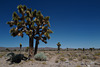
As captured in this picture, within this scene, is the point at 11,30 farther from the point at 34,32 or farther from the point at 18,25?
the point at 34,32

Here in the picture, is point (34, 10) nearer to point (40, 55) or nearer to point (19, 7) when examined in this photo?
point (19, 7)

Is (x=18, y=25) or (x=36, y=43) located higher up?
(x=18, y=25)

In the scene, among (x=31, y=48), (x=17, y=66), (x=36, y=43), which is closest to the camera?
(x=17, y=66)

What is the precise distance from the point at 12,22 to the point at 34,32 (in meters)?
3.60

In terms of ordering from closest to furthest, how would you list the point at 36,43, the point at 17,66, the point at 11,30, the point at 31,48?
the point at 17,66
the point at 11,30
the point at 31,48
the point at 36,43

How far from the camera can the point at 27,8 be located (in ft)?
45.8

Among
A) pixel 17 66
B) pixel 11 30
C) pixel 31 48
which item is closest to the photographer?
pixel 17 66

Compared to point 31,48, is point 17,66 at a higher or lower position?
lower

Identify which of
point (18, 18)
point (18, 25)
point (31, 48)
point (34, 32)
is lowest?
point (31, 48)

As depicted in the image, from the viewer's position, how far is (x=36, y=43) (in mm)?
15008

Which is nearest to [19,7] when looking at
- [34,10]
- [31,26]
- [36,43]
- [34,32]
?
[34,10]

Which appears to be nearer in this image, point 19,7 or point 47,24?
point 19,7

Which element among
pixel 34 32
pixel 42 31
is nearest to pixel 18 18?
pixel 34 32

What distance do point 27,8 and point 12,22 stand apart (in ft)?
10.6
